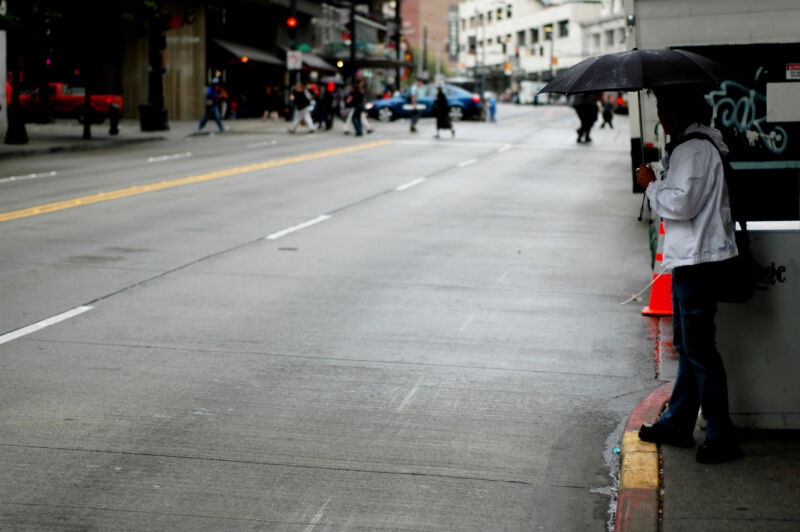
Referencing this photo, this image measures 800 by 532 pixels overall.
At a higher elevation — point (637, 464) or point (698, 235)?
point (698, 235)

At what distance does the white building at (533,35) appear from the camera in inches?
4646

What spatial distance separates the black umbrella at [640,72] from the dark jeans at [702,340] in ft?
2.97

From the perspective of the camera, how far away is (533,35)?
140 m

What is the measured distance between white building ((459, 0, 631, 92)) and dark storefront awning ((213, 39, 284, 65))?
149 ft

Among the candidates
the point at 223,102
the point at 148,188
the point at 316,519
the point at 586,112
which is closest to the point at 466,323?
the point at 316,519

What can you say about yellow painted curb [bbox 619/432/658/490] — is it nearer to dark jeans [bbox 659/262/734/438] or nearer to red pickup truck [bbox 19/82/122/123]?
dark jeans [bbox 659/262/734/438]

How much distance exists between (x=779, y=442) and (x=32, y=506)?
358cm

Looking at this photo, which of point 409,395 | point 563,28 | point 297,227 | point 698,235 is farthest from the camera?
point 563,28

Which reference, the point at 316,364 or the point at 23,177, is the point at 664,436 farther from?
the point at 23,177

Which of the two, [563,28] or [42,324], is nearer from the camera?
[42,324]

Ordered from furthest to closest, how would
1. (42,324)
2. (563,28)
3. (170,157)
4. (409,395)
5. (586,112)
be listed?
→ (563,28) → (586,112) → (170,157) → (42,324) → (409,395)

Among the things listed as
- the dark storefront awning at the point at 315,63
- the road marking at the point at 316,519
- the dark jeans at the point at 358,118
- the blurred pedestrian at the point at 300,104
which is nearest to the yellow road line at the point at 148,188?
the dark jeans at the point at 358,118

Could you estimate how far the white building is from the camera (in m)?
118

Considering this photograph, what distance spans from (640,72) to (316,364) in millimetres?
3265
